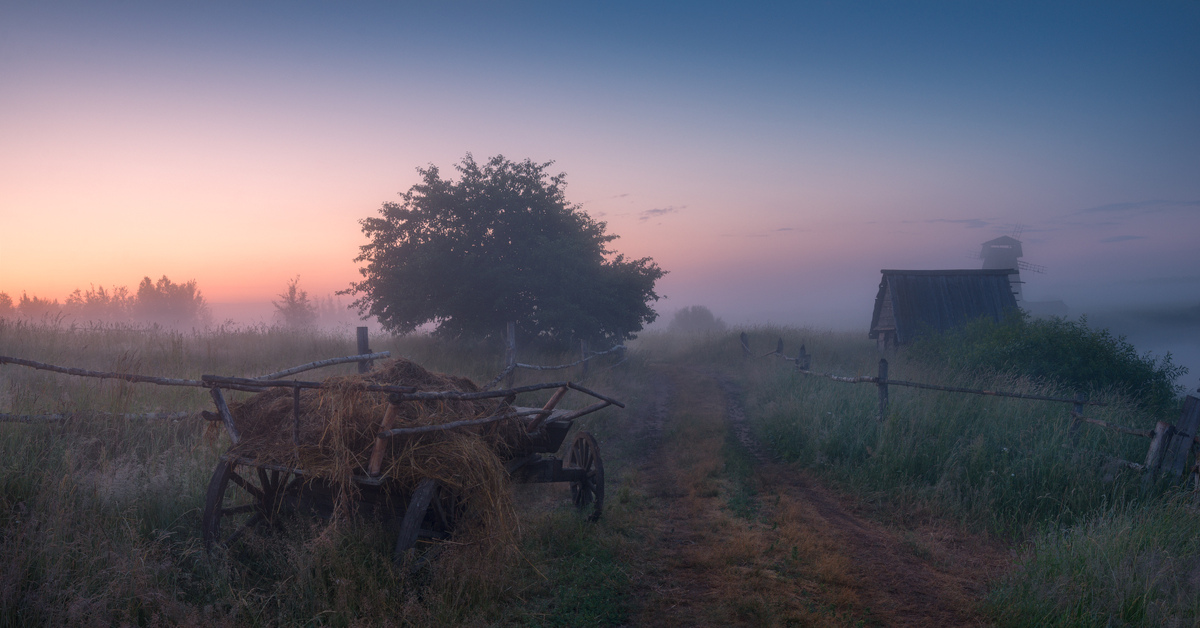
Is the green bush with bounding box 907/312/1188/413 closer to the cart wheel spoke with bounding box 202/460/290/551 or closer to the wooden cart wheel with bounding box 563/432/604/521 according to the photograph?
the wooden cart wheel with bounding box 563/432/604/521

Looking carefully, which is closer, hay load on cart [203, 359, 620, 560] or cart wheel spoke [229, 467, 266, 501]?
hay load on cart [203, 359, 620, 560]

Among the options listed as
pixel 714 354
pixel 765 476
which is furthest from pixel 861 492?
pixel 714 354

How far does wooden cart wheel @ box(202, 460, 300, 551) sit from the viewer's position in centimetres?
436

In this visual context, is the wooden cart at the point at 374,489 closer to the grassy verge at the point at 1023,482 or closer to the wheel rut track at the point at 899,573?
the wheel rut track at the point at 899,573

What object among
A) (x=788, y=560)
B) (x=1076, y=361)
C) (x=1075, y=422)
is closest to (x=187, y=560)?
(x=788, y=560)

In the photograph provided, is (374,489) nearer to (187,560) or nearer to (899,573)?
(187,560)

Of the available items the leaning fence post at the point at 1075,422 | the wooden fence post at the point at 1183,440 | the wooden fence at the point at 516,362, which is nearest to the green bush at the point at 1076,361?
→ the leaning fence post at the point at 1075,422

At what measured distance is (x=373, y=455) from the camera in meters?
4.13

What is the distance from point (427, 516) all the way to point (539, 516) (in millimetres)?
1605

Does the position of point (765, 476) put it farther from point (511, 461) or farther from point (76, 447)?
point (76, 447)

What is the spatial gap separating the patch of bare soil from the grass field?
12 centimetres

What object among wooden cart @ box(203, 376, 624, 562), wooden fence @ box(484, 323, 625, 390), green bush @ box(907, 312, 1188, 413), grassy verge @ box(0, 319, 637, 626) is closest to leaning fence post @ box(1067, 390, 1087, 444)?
green bush @ box(907, 312, 1188, 413)

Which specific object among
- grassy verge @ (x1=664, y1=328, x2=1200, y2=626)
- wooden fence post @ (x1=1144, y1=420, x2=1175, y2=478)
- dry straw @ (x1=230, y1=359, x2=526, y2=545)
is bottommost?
grassy verge @ (x1=664, y1=328, x2=1200, y2=626)

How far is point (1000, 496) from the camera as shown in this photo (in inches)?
267
